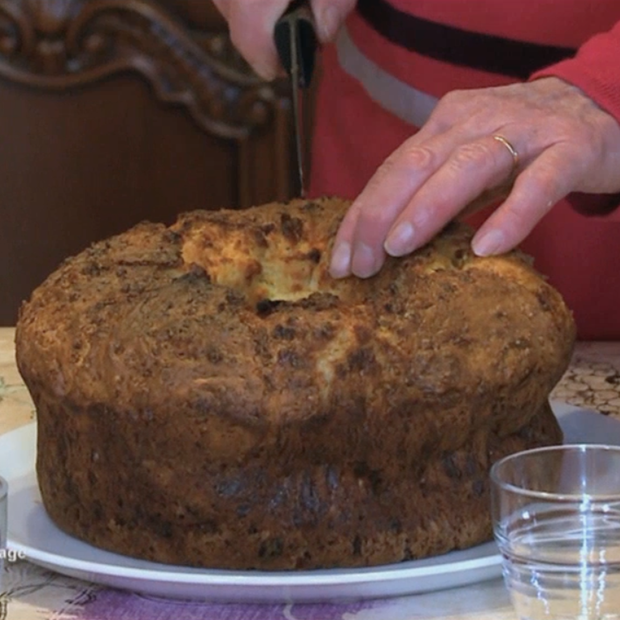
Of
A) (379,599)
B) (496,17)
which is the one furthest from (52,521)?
(496,17)

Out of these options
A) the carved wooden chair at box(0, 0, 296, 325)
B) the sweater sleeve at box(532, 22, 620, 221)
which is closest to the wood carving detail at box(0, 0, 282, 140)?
the carved wooden chair at box(0, 0, 296, 325)

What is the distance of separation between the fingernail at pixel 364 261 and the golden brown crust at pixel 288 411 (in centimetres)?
4

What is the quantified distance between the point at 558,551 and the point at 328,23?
0.79 m

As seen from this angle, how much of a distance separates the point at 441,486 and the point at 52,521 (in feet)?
1.11

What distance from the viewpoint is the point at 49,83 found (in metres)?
2.72

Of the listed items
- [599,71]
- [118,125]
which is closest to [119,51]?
[118,125]

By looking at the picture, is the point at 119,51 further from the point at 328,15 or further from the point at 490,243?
the point at 490,243

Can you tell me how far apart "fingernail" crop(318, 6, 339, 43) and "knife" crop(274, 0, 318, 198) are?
0.03 feet

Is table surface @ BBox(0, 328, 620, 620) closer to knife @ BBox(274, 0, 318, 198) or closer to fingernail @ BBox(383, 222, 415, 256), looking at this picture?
fingernail @ BBox(383, 222, 415, 256)

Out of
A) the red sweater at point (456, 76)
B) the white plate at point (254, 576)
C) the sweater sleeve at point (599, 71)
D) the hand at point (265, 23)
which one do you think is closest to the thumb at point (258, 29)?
the hand at point (265, 23)

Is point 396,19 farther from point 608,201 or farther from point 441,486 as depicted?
point 441,486

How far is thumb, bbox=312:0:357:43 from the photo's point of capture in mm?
1473

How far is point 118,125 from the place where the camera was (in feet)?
9.04

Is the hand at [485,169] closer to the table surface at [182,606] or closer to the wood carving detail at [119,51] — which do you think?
the table surface at [182,606]
